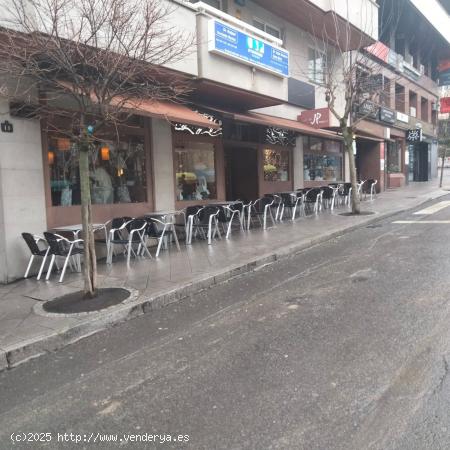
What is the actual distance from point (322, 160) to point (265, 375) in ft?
51.5

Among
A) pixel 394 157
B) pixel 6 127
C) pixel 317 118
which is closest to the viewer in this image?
pixel 6 127

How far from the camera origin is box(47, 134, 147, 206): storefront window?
27.2ft

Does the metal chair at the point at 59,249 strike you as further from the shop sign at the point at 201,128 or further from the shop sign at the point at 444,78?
the shop sign at the point at 444,78

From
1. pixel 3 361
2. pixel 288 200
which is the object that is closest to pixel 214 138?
pixel 288 200

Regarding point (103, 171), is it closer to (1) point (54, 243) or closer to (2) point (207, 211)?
(2) point (207, 211)

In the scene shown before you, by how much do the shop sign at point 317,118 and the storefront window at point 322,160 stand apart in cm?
170

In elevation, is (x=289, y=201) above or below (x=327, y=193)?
below

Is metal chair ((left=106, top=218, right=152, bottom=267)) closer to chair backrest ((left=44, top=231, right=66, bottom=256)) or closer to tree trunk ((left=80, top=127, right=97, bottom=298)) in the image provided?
chair backrest ((left=44, top=231, right=66, bottom=256))

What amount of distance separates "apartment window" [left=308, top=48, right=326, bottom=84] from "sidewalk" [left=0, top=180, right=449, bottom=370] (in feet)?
23.4

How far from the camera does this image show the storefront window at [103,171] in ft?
27.2

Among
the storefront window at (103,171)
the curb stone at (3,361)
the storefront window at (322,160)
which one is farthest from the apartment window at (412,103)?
the curb stone at (3,361)

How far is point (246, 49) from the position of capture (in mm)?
10250

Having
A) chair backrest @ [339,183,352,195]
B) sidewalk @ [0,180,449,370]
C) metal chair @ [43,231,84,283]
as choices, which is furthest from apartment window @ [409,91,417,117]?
metal chair @ [43,231,84,283]

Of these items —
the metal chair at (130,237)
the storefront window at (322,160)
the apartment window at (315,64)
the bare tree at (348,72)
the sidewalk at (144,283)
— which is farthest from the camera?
the storefront window at (322,160)
